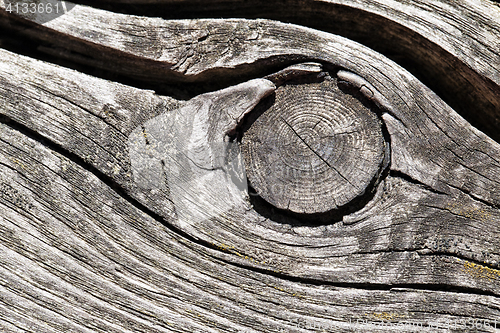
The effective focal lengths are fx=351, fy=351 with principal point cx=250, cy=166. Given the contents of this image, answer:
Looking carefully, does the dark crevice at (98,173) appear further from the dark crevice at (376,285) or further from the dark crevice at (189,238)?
the dark crevice at (376,285)

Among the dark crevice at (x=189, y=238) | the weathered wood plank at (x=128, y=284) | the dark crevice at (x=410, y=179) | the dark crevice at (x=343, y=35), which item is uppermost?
the dark crevice at (x=343, y=35)

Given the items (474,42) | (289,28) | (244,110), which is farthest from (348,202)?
(474,42)

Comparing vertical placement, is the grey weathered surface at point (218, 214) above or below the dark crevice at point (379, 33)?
below

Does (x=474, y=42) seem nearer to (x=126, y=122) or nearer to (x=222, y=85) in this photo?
(x=222, y=85)

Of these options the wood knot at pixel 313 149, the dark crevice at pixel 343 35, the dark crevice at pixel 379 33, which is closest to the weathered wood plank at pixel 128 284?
the wood knot at pixel 313 149

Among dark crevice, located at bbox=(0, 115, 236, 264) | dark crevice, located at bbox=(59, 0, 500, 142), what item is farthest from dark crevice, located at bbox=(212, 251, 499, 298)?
dark crevice, located at bbox=(59, 0, 500, 142)

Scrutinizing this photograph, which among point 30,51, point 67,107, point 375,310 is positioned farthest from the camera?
point 30,51
